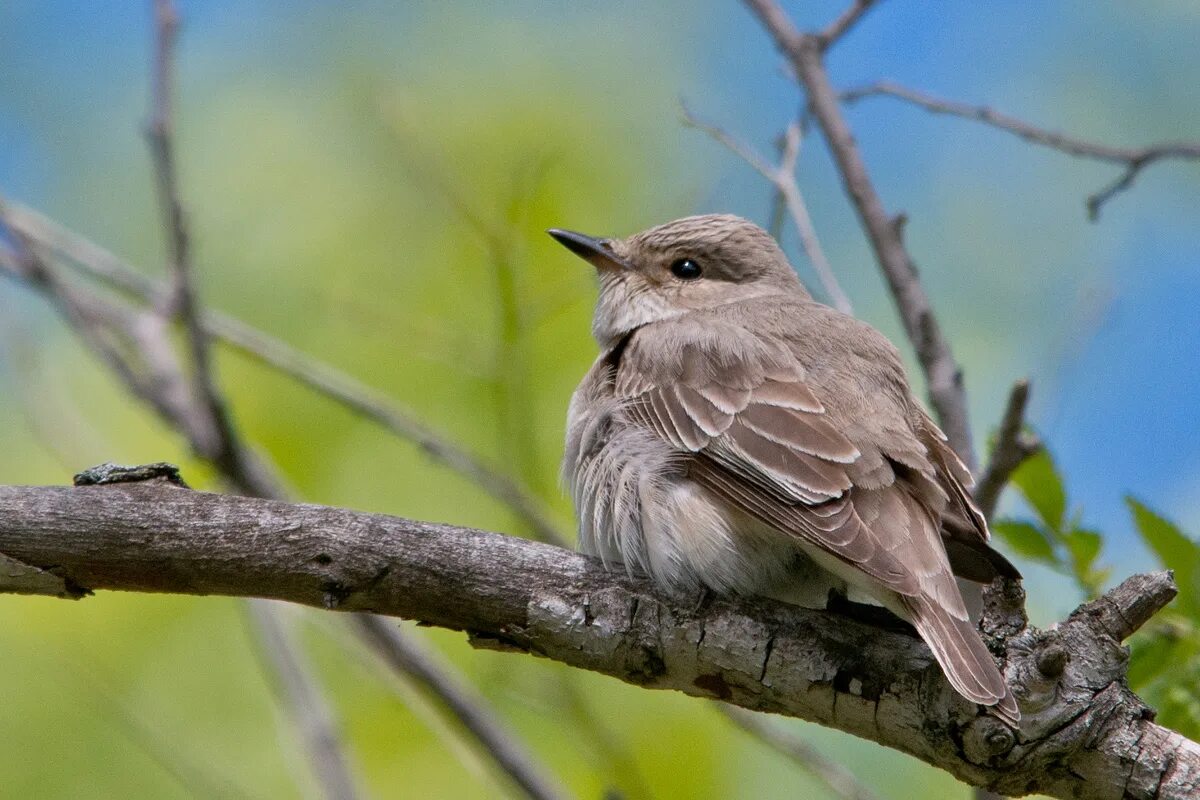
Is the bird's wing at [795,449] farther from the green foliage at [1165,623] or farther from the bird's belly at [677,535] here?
the green foliage at [1165,623]

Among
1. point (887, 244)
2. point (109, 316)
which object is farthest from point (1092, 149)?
point (109, 316)

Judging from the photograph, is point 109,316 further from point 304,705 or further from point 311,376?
point 304,705

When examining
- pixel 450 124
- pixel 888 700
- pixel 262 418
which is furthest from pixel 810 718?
pixel 450 124

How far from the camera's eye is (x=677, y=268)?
5762 mm

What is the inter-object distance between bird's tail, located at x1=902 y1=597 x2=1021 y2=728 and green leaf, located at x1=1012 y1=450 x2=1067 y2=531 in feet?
3.33

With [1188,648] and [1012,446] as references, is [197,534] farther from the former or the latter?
[1188,648]

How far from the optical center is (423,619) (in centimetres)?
352

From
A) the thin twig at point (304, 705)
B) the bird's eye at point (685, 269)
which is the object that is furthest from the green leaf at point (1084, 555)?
the thin twig at point (304, 705)

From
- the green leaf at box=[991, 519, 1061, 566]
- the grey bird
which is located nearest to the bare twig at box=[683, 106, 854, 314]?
the grey bird

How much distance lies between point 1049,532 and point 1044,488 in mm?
165

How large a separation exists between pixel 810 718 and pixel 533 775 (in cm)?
121

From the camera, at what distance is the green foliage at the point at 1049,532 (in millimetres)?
4230

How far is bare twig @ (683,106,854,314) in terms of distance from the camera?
5211 millimetres

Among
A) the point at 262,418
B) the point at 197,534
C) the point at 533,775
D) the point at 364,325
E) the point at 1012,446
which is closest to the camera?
the point at 197,534
